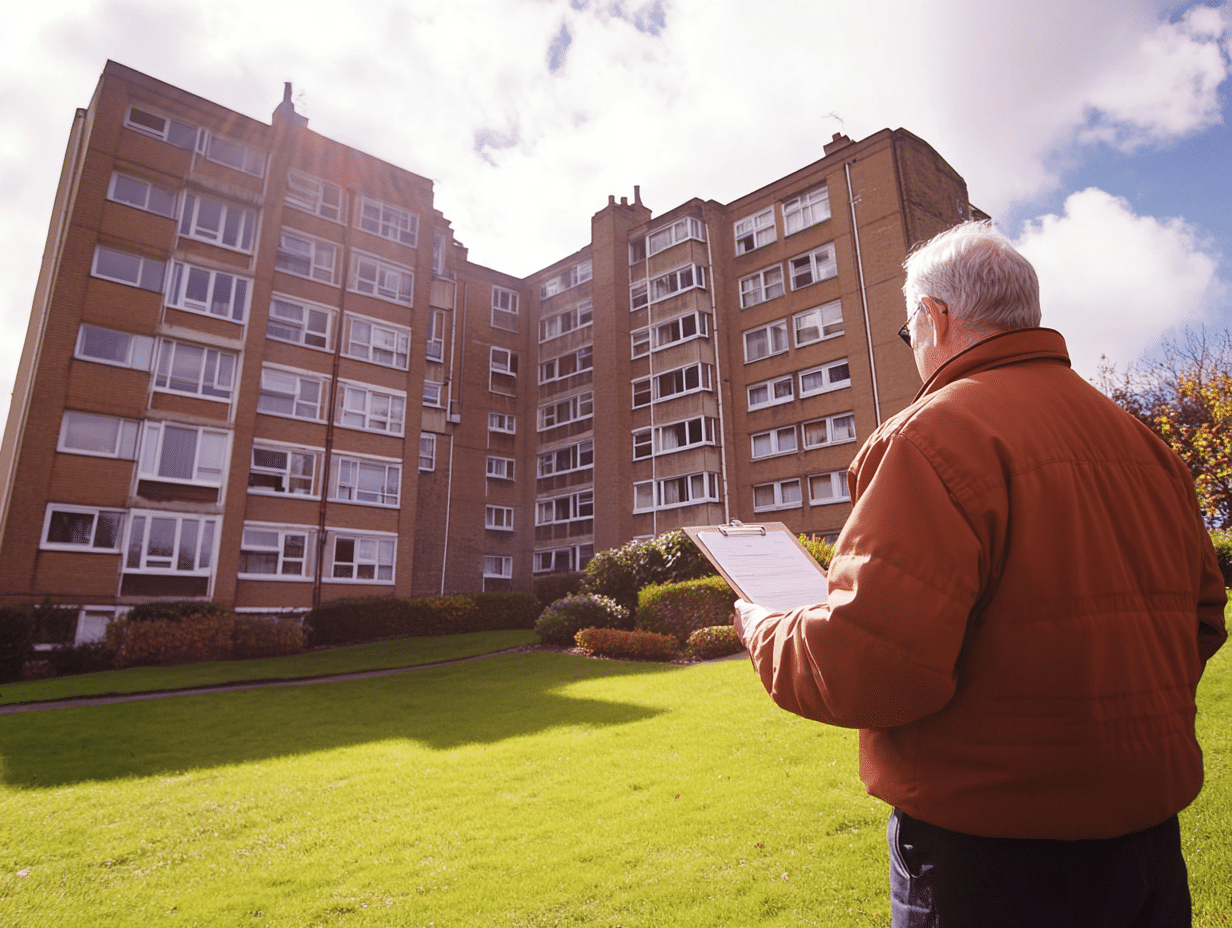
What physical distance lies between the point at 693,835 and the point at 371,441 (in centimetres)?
2879

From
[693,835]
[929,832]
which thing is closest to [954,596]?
[929,832]

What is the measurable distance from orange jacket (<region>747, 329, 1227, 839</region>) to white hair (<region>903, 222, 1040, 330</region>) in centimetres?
39

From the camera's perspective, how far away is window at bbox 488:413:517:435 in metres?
45.2

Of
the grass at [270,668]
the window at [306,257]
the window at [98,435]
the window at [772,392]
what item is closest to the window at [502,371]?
the window at [306,257]

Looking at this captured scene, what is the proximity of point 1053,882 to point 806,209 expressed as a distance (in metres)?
38.5

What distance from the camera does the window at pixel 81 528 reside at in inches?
925

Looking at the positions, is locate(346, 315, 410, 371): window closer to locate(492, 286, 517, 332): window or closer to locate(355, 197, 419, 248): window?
locate(355, 197, 419, 248): window

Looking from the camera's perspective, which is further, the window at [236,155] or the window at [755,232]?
the window at [755,232]

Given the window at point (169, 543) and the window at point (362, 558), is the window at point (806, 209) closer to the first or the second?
the window at point (362, 558)

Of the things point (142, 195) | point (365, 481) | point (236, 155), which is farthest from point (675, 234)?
point (142, 195)

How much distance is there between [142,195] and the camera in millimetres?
27750

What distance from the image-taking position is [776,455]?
35.2 meters

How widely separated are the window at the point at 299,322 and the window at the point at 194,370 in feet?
7.94

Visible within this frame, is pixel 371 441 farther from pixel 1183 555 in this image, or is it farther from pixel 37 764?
pixel 1183 555
